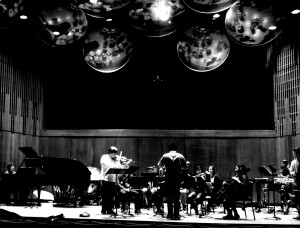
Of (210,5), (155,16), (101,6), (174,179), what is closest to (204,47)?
(155,16)

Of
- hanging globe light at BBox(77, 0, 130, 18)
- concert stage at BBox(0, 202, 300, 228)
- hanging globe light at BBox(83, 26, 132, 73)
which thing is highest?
hanging globe light at BBox(77, 0, 130, 18)

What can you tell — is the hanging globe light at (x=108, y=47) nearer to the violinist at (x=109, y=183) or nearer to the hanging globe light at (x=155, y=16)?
the hanging globe light at (x=155, y=16)

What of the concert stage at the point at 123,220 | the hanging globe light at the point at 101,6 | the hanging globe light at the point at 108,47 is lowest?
the concert stage at the point at 123,220

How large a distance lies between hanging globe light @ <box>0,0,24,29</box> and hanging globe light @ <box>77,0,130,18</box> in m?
0.94

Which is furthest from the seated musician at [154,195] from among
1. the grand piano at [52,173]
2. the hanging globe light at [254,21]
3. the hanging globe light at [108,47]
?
the hanging globe light at [254,21]

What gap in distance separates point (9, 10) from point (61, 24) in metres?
0.81

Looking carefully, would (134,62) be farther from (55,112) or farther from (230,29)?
(230,29)

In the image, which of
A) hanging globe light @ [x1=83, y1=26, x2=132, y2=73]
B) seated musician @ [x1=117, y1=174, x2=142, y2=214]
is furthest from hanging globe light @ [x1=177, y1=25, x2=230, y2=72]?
seated musician @ [x1=117, y1=174, x2=142, y2=214]

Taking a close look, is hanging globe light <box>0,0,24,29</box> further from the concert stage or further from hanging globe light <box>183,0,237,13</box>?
the concert stage

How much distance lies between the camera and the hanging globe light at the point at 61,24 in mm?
5941

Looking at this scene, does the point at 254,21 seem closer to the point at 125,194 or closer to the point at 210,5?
the point at 210,5

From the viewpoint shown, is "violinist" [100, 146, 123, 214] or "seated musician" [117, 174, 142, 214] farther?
"violinist" [100, 146, 123, 214]

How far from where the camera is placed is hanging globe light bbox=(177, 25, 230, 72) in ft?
24.0

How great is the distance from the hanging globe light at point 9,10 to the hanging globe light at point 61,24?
1.11 ft
